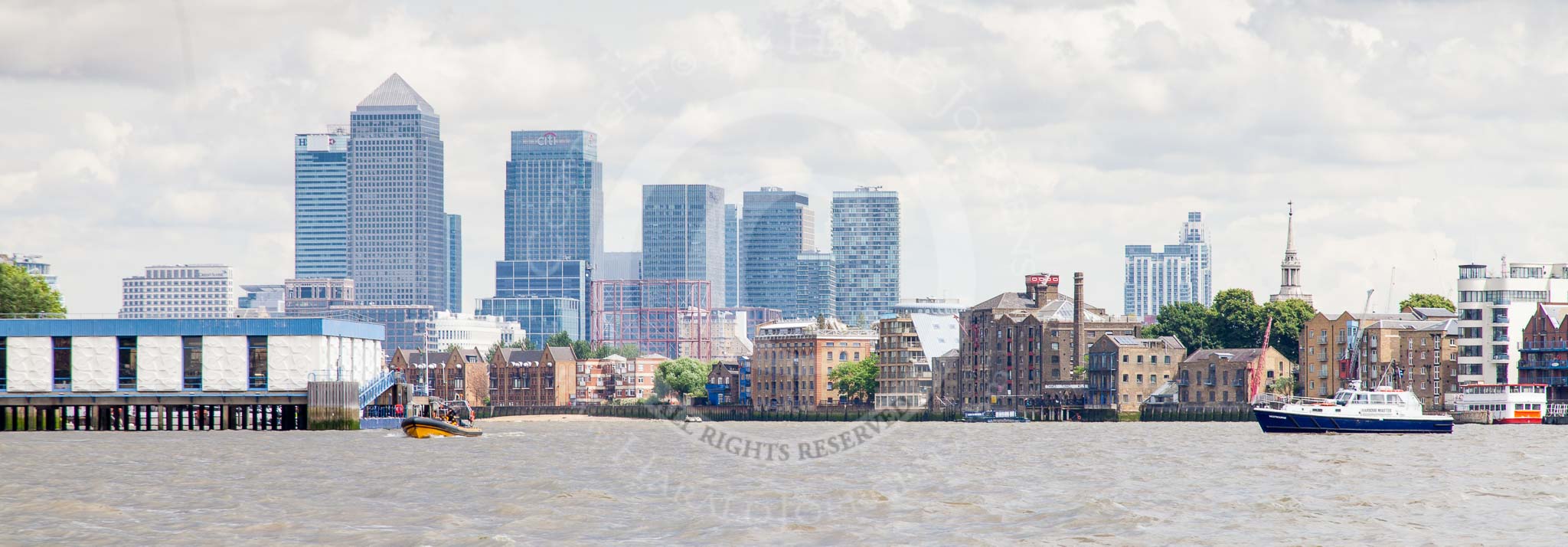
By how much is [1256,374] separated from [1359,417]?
205 feet

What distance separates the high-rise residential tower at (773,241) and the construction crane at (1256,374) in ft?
160

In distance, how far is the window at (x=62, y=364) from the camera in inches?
4439

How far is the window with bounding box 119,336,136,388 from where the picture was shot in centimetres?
11343

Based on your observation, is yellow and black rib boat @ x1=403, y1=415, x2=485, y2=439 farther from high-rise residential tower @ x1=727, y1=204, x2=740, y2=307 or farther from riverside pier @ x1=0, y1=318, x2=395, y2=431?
high-rise residential tower @ x1=727, y1=204, x2=740, y2=307

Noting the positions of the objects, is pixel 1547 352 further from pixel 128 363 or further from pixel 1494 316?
pixel 128 363

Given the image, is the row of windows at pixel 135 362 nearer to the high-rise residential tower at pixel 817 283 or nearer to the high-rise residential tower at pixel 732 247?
the high-rise residential tower at pixel 732 247

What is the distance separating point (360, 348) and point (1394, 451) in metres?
71.0

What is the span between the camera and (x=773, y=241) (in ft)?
410

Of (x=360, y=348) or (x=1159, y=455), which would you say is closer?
(x=1159, y=455)

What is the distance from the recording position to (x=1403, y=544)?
140 feet

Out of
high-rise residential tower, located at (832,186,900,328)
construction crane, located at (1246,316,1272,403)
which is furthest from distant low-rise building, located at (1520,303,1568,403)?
high-rise residential tower, located at (832,186,900,328)

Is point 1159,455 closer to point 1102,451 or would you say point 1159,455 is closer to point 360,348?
point 1102,451

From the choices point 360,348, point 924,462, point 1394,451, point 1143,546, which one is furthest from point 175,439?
point 1143,546

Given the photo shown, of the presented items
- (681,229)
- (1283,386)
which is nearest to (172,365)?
(681,229)
